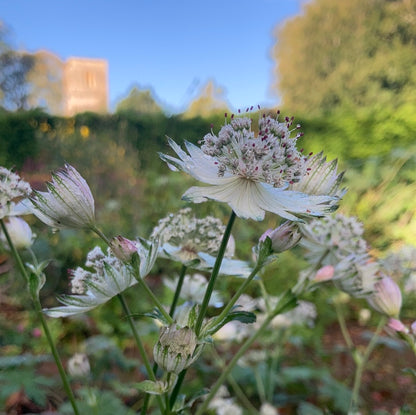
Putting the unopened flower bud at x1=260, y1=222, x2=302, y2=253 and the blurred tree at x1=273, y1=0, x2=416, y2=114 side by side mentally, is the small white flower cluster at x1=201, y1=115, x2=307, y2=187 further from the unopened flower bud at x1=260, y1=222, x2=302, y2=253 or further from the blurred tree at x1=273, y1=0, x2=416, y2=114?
the blurred tree at x1=273, y1=0, x2=416, y2=114

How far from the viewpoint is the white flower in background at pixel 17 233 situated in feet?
2.17

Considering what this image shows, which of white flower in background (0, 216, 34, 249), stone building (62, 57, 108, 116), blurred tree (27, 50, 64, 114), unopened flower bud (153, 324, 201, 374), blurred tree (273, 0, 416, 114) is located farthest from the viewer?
stone building (62, 57, 108, 116)

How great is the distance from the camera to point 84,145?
5.05m

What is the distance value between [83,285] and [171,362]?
0.53 feet

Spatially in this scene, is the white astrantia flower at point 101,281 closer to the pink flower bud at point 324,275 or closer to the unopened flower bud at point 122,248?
the unopened flower bud at point 122,248

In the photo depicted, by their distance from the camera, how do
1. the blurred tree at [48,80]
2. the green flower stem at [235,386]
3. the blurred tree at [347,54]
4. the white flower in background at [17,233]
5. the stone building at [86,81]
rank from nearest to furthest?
the white flower in background at [17,233]
the green flower stem at [235,386]
the blurred tree at [347,54]
the blurred tree at [48,80]
the stone building at [86,81]

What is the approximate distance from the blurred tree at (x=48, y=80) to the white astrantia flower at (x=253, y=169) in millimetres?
30197

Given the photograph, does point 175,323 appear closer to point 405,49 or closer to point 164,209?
point 164,209

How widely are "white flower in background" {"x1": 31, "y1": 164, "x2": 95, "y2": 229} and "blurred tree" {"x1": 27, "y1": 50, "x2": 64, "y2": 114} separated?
3017 cm

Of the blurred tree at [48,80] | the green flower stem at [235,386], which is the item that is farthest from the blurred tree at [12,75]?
the green flower stem at [235,386]

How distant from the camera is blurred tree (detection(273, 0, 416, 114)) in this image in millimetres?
16406

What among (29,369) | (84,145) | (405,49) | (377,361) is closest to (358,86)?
(405,49)

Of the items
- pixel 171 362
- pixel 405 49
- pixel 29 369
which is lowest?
pixel 29 369

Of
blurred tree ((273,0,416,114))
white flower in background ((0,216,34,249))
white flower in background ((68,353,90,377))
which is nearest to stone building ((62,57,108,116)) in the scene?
blurred tree ((273,0,416,114))
